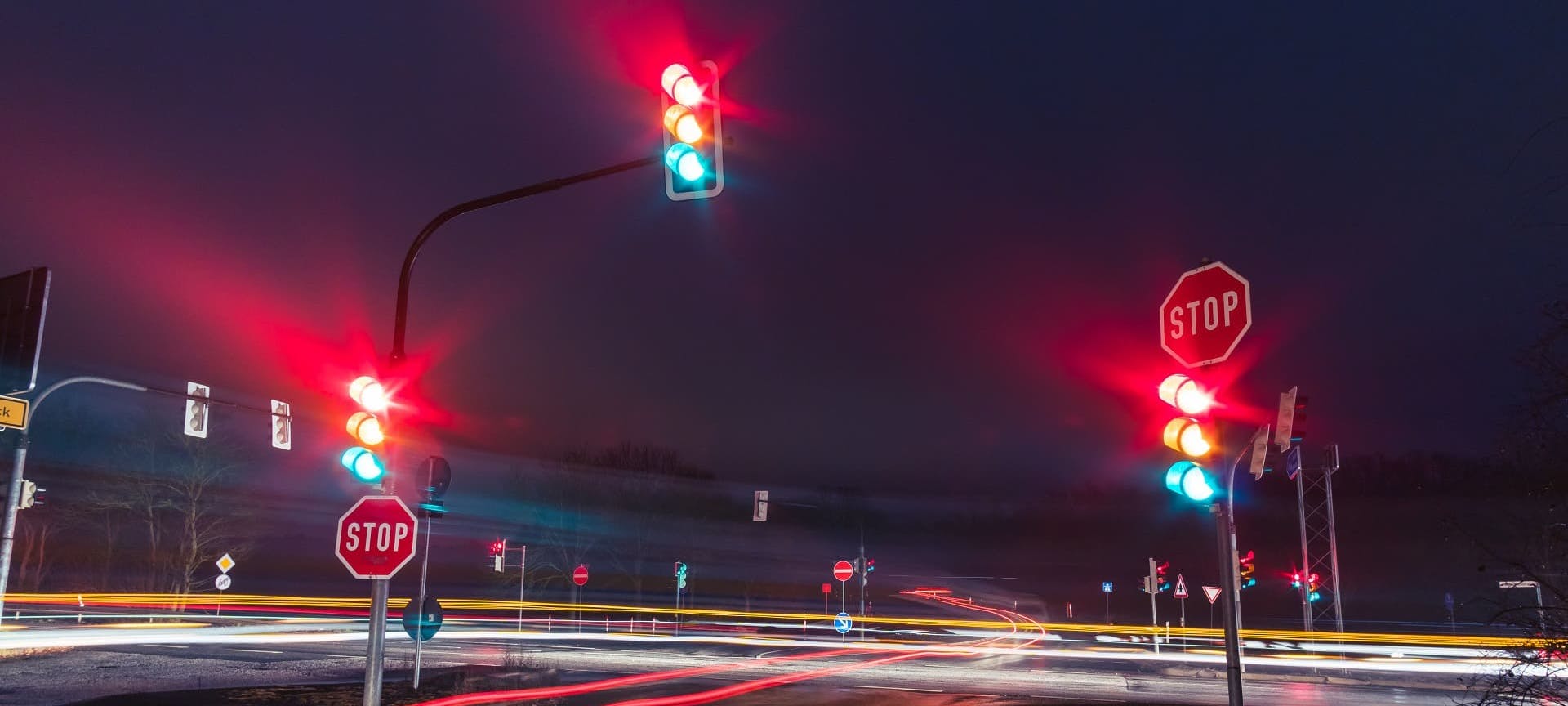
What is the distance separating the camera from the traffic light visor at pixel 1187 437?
674 cm

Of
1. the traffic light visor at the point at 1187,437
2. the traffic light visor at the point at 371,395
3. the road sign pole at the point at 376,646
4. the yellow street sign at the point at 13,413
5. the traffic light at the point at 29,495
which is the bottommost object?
the road sign pole at the point at 376,646

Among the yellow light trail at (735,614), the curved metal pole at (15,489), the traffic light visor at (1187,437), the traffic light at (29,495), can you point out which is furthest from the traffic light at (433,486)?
the yellow light trail at (735,614)

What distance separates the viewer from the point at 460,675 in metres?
17.5

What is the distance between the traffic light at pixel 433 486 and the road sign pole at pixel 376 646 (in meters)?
1.14

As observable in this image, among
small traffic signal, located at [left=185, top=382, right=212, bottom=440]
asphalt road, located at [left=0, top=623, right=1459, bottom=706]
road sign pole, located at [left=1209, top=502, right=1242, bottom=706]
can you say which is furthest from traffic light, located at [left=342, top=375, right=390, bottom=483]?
small traffic signal, located at [left=185, top=382, right=212, bottom=440]

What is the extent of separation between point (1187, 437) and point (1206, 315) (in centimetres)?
87

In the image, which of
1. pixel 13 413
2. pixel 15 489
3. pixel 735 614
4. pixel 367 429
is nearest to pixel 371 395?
pixel 367 429

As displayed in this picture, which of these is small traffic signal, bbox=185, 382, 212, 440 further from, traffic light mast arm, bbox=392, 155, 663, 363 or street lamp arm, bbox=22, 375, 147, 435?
traffic light mast arm, bbox=392, 155, 663, 363

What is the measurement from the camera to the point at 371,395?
10508mm

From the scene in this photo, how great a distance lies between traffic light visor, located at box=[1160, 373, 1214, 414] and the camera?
22.1ft

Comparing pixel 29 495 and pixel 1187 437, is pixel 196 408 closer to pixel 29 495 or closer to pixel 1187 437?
pixel 29 495

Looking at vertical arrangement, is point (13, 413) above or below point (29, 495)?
above

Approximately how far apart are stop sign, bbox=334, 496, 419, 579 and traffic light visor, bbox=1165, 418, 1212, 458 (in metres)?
7.22

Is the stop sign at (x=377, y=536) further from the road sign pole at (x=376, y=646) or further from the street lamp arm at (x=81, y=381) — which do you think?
the street lamp arm at (x=81, y=381)
